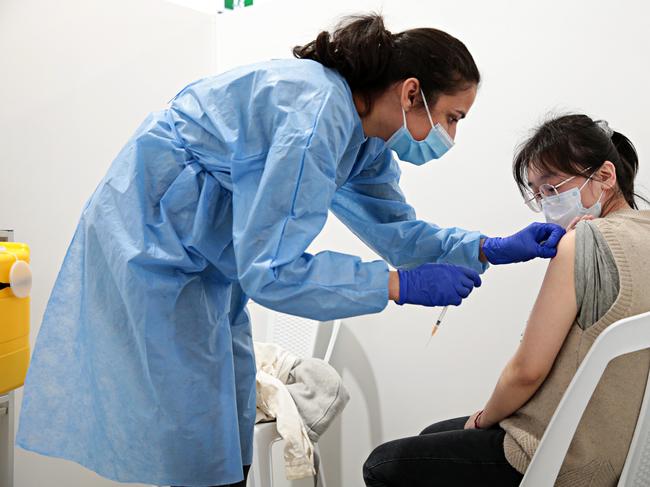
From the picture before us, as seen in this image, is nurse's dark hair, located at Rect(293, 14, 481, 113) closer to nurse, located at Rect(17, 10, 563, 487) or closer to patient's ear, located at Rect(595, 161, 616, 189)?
nurse, located at Rect(17, 10, 563, 487)

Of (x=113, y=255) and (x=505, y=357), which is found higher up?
(x=113, y=255)

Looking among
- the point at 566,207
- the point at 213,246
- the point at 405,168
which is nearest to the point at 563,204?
the point at 566,207

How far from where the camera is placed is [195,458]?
1198 mm

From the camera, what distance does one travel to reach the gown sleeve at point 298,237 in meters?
1.00

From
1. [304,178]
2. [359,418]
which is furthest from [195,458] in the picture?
[359,418]

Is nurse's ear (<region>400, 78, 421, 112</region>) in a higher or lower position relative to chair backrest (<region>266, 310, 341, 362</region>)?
higher

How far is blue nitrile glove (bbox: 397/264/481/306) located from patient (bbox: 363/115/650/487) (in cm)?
16

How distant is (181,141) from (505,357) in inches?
49.6

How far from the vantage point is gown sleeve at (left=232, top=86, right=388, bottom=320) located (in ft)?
3.28

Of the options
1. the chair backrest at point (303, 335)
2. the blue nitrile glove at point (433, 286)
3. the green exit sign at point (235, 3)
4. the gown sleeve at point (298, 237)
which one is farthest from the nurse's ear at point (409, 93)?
the green exit sign at point (235, 3)

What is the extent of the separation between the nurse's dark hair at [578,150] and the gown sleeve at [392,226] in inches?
8.3

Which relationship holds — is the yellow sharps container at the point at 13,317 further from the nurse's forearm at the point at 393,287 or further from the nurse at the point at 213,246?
the nurse's forearm at the point at 393,287

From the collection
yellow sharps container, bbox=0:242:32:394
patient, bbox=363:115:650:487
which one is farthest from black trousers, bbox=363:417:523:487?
yellow sharps container, bbox=0:242:32:394

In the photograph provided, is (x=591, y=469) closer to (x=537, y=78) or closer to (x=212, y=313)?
(x=212, y=313)
